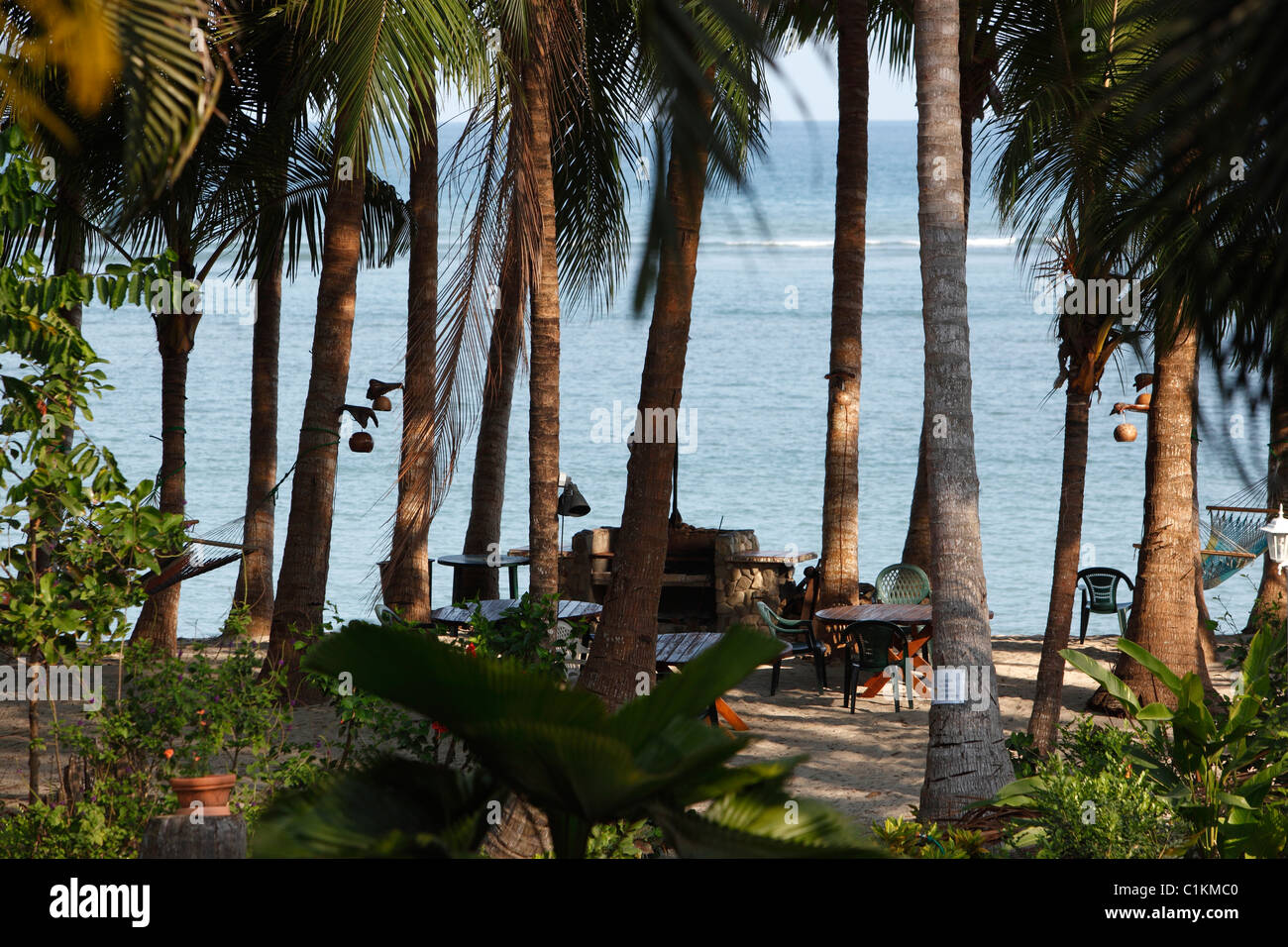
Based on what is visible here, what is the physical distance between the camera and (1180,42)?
102 cm

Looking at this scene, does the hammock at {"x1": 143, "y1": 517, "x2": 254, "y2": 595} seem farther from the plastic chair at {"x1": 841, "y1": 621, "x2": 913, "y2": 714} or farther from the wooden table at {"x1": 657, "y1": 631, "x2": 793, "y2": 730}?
the plastic chair at {"x1": 841, "y1": 621, "x2": 913, "y2": 714}

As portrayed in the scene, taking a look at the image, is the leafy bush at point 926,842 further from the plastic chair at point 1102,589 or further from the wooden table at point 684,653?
the plastic chair at point 1102,589

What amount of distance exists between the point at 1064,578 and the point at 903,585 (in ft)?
12.5

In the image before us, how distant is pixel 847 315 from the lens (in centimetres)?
1084

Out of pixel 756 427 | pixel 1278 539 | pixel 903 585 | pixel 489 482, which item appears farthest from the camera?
pixel 756 427

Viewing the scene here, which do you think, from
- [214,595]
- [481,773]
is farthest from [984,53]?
[214,595]

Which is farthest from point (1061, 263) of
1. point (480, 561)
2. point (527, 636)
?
point (480, 561)

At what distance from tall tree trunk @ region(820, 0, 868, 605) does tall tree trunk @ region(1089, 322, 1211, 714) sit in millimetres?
2914

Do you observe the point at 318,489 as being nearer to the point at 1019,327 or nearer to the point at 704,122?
the point at 704,122

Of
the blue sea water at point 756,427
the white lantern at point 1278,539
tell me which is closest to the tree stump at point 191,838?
the white lantern at point 1278,539

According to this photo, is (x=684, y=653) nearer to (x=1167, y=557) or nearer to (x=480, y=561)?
(x=1167, y=557)

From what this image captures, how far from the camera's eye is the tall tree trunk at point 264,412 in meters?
11.8

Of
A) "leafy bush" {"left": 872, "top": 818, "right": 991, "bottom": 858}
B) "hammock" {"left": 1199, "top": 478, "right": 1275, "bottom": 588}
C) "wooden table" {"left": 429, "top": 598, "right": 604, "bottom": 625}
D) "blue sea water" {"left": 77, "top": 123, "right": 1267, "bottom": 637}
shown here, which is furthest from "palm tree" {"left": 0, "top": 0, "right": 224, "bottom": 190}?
"blue sea water" {"left": 77, "top": 123, "right": 1267, "bottom": 637}
